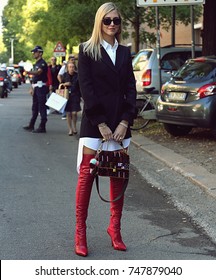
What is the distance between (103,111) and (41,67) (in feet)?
31.6

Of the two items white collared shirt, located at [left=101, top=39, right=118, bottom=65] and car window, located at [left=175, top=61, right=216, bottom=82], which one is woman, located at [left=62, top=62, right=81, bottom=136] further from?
white collared shirt, located at [left=101, top=39, right=118, bottom=65]

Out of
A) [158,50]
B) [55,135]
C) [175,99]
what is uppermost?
[158,50]

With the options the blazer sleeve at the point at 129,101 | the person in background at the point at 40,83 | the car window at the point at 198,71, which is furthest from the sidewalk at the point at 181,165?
the person in background at the point at 40,83

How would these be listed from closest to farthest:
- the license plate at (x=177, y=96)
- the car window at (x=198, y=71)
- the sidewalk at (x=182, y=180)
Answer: the sidewalk at (x=182, y=180), the car window at (x=198, y=71), the license plate at (x=177, y=96)

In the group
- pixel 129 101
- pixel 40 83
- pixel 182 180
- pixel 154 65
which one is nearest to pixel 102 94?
pixel 129 101

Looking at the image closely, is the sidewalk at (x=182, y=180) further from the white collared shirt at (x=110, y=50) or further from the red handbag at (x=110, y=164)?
the white collared shirt at (x=110, y=50)

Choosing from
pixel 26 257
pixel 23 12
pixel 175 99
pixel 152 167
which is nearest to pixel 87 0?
pixel 175 99

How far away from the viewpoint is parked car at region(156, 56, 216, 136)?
1136 centimetres

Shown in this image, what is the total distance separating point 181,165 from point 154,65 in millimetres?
6389

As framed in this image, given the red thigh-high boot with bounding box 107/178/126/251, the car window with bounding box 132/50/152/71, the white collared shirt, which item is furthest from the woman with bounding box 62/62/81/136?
the white collared shirt

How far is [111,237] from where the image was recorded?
5426 mm

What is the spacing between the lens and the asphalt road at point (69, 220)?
17.4ft

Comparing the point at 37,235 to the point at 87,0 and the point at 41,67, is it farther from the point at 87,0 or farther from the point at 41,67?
the point at 87,0

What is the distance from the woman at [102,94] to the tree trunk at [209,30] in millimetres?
10513
